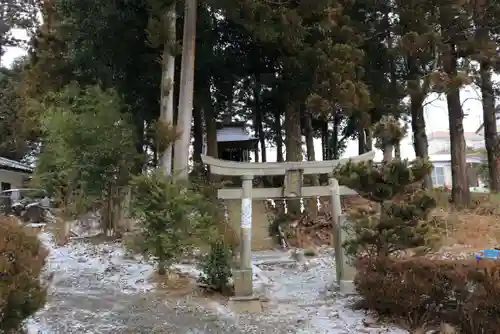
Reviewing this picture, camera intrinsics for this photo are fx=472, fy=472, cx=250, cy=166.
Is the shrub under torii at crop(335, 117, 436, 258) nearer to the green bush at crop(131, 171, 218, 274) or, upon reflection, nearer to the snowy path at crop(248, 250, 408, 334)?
the snowy path at crop(248, 250, 408, 334)

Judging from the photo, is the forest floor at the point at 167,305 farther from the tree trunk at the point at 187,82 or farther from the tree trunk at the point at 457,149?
the tree trunk at the point at 457,149

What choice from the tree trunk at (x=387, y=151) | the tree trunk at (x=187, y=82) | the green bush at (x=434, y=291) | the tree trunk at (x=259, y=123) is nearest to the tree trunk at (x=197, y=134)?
the tree trunk at (x=259, y=123)

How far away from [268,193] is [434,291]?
3.41 metres

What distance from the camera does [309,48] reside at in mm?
10547

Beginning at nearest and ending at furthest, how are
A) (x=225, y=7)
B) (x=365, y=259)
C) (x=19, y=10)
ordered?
1. (x=365, y=259)
2. (x=225, y=7)
3. (x=19, y=10)

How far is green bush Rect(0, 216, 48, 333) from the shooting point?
328 centimetres

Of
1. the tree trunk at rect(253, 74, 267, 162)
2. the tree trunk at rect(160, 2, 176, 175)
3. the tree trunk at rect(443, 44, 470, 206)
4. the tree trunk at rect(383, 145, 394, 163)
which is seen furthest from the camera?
the tree trunk at rect(253, 74, 267, 162)

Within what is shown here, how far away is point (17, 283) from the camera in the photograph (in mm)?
3324

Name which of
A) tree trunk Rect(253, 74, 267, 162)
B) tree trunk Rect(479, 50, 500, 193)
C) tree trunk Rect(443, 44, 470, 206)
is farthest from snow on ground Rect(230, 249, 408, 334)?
tree trunk Rect(479, 50, 500, 193)

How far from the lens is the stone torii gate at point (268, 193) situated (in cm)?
646

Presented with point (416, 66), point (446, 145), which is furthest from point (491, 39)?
point (446, 145)

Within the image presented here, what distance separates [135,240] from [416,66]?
31.0 feet

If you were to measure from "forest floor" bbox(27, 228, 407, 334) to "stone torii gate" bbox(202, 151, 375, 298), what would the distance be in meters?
0.36

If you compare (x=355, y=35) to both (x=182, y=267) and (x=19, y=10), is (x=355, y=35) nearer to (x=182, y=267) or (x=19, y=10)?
(x=182, y=267)
